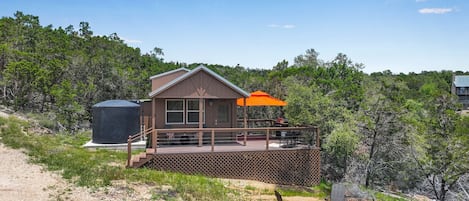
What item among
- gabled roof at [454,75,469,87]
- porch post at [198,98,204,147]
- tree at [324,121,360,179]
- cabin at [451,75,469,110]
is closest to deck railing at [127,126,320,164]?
porch post at [198,98,204,147]

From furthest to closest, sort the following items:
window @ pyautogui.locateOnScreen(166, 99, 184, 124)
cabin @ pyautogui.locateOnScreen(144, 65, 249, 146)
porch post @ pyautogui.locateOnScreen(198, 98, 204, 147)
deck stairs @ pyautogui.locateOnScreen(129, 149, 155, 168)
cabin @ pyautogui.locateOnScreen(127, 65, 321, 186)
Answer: window @ pyautogui.locateOnScreen(166, 99, 184, 124)
cabin @ pyautogui.locateOnScreen(144, 65, 249, 146)
porch post @ pyautogui.locateOnScreen(198, 98, 204, 147)
cabin @ pyautogui.locateOnScreen(127, 65, 321, 186)
deck stairs @ pyautogui.locateOnScreen(129, 149, 155, 168)

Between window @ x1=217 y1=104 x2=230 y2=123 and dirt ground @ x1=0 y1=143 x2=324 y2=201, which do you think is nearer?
dirt ground @ x1=0 y1=143 x2=324 y2=201

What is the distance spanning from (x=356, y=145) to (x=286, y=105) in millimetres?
3409

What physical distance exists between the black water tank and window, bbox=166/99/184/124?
7.16 feet

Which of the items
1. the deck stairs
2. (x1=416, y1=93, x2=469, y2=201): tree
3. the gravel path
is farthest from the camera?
the deck stairs

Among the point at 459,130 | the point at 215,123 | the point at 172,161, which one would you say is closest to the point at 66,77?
the point at 215,123

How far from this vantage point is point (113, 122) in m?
16.1

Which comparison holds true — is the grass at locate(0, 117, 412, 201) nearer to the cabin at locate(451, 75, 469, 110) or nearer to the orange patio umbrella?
the orange patio umbrella

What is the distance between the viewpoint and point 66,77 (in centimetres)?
2552

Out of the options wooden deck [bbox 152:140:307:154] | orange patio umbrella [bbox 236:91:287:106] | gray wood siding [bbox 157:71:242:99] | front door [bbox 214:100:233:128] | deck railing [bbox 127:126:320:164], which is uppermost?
gray wood siding [bbox 157:71:242:99]

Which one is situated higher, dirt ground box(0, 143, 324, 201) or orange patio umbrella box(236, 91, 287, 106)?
orange patio umbrella box(236, 91, 287, 106)

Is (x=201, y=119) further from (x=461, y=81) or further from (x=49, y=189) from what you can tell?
(x=461, y=81)

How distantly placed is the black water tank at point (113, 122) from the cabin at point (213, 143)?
1.96m

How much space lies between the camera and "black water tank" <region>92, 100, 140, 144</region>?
630 inches
